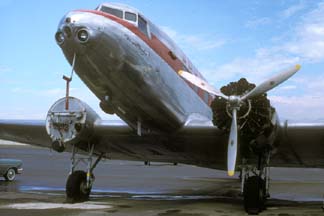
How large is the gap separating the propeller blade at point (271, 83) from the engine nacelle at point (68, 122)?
473cm

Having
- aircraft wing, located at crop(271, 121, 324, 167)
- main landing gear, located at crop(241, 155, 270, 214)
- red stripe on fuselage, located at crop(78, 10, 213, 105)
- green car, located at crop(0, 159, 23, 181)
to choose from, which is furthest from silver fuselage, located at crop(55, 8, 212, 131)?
green car, located at crop(0, 159, 23, 181)

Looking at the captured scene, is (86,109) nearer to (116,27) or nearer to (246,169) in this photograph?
(116,27)

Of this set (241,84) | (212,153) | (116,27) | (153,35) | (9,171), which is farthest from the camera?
(9,171)

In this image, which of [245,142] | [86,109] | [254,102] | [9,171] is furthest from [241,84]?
[9,171]

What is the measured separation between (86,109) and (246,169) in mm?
4728

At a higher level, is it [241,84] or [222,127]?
[241,84]

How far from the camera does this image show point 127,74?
31.9 feet

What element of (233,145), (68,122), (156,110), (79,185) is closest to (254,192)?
(233,145)

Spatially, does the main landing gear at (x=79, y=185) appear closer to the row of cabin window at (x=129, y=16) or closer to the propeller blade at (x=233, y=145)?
the row of cabin window at (x=129, y=16)

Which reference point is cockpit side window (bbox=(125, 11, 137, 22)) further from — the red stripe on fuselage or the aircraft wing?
the aircraft wing

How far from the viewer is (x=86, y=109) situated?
1234 cm

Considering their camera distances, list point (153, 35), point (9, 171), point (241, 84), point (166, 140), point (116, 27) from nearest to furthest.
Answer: point (116, 27) < point (241, 84) < point (153, 35) < point (166, 140) < point (9, 171)

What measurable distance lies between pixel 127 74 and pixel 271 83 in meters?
3.29

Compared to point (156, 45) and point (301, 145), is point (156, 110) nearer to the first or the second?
point (156, 45)
